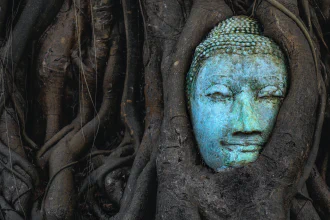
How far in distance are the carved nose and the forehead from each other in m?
0.14

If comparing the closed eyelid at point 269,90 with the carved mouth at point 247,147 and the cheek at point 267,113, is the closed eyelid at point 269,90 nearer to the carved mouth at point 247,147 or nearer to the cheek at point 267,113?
the cheek at point 267,113

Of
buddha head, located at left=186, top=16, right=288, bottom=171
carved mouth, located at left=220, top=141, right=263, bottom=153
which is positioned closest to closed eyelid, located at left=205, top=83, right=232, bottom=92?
buddha head, located at left=186, top=16, right=288, bottom=171

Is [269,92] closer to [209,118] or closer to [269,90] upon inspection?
[269,90]

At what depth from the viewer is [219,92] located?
300cm

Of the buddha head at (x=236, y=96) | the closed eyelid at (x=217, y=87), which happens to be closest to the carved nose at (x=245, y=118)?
the buddha head at (x=236, y=96)

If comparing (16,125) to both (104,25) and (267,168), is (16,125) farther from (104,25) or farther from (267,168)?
(267,168)

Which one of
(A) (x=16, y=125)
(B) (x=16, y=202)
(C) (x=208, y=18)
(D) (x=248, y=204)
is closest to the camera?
(D) (x=248, y=204)

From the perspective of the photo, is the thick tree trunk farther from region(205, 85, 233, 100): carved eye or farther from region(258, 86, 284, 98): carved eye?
region(205, 85, 233, 100): carved eye

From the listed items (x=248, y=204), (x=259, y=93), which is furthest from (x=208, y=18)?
(x=248, y=204)

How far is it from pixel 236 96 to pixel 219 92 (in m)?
0.10

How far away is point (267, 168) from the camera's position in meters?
2.80

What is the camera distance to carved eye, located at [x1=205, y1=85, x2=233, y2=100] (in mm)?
2988

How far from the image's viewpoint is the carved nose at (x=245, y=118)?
9.53 feet

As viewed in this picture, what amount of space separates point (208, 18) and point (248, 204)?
1201 mm
